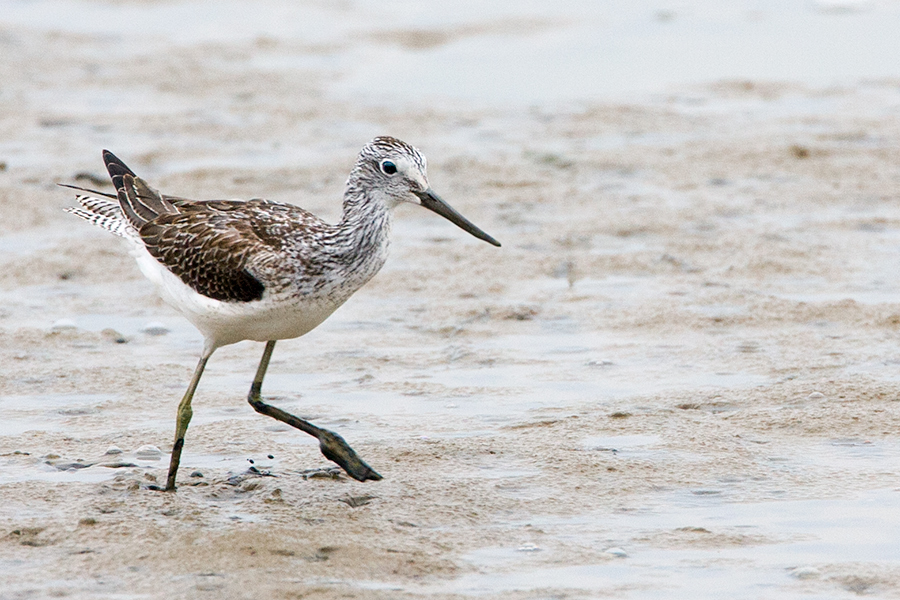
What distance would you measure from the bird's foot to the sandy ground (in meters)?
0.10

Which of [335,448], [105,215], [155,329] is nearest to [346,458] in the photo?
[335,448]

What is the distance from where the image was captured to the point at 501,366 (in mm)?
8555

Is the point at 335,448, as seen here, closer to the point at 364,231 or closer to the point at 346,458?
the point at 346,458

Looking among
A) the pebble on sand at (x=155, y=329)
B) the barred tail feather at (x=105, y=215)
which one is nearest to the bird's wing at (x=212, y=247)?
the barred tail feather at (x=105, y=215)

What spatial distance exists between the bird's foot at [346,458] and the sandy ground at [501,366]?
103mm

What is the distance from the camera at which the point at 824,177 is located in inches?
462

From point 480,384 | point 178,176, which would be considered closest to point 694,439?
point 480,384

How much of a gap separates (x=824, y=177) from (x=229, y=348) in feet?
17.9

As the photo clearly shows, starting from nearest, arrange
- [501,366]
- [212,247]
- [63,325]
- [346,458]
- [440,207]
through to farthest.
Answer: [346,458] → [212,247] → [440,207] → [501,366] → [63,325]

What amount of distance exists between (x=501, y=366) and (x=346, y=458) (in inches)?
75.8

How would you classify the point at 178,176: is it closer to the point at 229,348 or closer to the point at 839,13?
the point at 229,348

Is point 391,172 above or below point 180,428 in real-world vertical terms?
above

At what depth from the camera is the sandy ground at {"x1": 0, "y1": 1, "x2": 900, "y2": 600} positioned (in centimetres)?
601

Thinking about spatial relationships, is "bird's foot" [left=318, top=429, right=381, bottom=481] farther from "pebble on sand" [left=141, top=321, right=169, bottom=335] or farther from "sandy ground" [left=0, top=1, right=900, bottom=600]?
"pebble on sand" [left=141, top=321, right=169, bottom=335]
